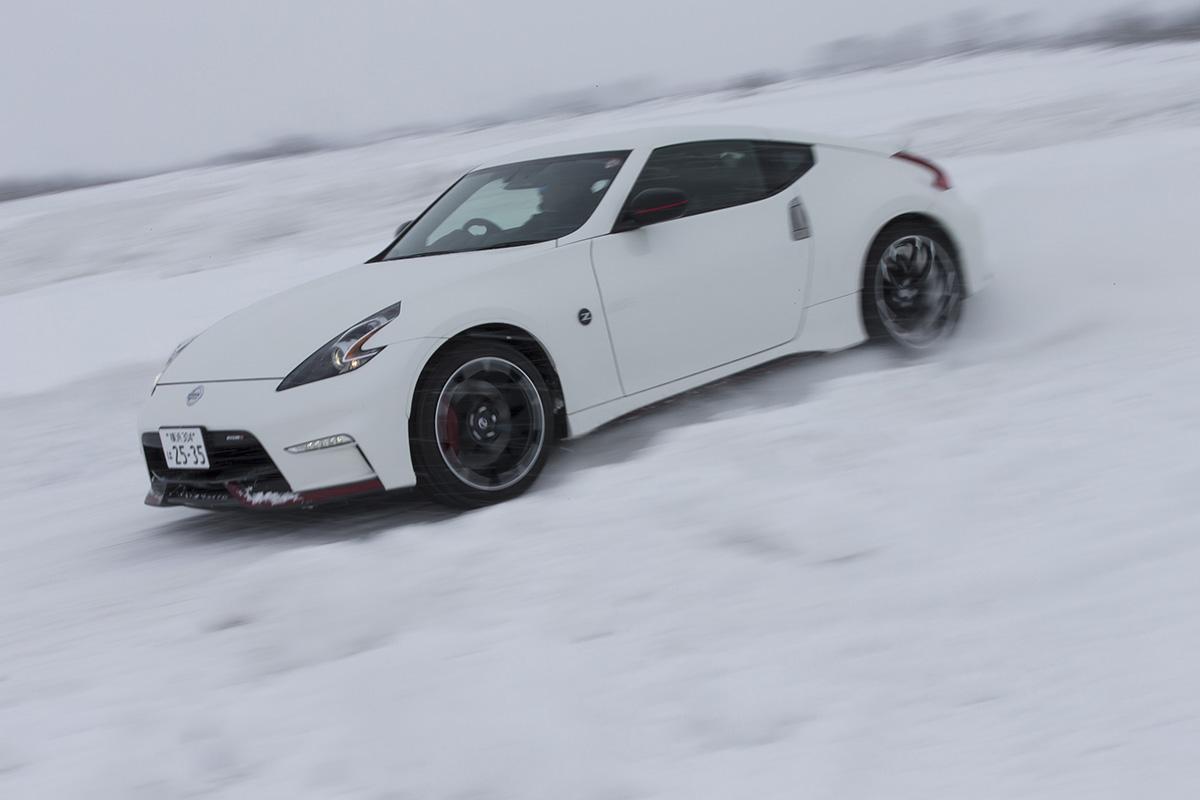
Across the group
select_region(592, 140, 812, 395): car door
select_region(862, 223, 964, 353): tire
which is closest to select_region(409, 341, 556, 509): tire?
select_region(592, 140, 812, 395): car door

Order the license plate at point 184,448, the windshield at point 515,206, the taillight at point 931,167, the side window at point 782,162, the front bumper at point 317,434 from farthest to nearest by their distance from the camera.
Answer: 1. the taillight at point 931,167
2. the side window at point 782,162
3. the windshield at point 515,206
4. the license plate at point 184,448
5. the front bumper at point 317,434

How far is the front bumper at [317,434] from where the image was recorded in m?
4.42

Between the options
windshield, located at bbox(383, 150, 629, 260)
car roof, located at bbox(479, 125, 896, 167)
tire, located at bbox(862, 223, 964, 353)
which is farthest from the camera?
tire, located at bbox(862, 223, 964, 353)

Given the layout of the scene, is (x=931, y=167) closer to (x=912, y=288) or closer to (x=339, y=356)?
(x=912, y=288)

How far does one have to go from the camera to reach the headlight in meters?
4.49

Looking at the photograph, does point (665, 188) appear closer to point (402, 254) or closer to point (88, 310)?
point (402, 254)

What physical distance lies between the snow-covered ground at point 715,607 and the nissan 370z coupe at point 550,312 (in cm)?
27

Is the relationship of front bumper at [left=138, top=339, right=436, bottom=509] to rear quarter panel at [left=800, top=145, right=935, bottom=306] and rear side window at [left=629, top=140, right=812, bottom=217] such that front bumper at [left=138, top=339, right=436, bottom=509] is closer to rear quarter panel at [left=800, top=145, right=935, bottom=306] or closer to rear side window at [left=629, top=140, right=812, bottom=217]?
rear side window at [left=629, top=140, right=812, bottom=217]

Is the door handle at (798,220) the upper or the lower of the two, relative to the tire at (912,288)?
upper

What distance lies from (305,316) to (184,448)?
70 centimetres

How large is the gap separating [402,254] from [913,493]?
286 cm

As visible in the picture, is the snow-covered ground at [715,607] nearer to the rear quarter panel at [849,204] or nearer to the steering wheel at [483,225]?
the rear quarter panel at [849,204]

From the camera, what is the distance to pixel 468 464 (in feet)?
15.3

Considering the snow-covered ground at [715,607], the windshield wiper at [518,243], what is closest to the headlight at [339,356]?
the snow-covered ground at [715,607]
